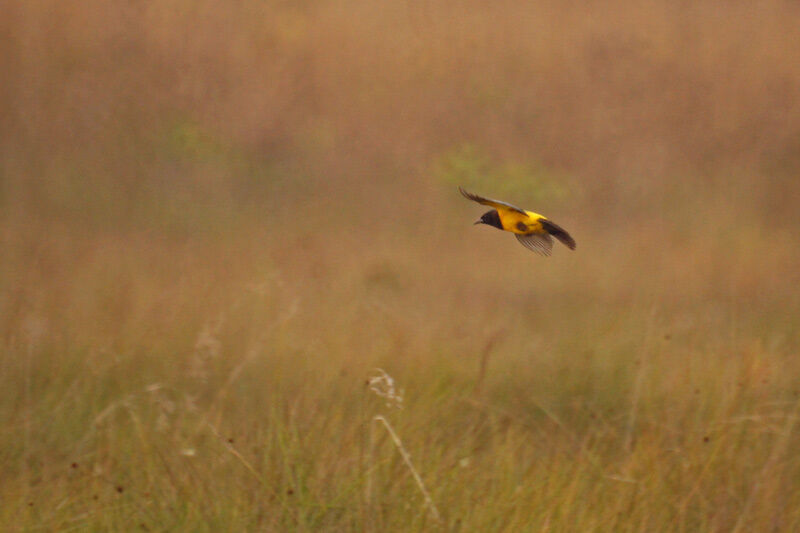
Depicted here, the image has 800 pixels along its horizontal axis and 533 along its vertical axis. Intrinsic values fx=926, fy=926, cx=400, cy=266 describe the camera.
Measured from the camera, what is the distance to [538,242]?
3.15 feet

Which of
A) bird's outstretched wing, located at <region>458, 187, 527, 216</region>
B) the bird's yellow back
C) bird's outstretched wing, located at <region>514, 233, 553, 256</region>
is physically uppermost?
bird's outstretched wing, located at <region>458, 187, 527, 216</region>

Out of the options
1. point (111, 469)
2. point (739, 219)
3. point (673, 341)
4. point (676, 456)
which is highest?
point (739, 219)

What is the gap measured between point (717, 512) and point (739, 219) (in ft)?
12.0

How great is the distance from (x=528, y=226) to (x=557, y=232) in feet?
0.10

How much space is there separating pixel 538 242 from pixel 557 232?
0.9 inches

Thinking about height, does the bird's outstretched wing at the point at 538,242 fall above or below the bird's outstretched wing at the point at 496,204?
below

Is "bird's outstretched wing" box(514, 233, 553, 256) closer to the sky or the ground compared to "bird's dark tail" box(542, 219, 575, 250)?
closer to the ground

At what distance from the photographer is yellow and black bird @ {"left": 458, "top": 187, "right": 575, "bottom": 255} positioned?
3.08ft

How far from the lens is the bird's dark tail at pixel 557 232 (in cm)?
94

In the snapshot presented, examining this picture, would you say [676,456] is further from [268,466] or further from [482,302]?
[482,302]

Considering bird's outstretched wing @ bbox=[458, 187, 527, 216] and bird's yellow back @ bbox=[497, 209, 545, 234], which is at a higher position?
bird's outstretched wing @ bbox=[458, 187, 527, 216]

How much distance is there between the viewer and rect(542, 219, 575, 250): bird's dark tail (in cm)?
94

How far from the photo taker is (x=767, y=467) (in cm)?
262

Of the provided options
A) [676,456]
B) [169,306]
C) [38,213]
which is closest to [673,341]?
[676,456]
